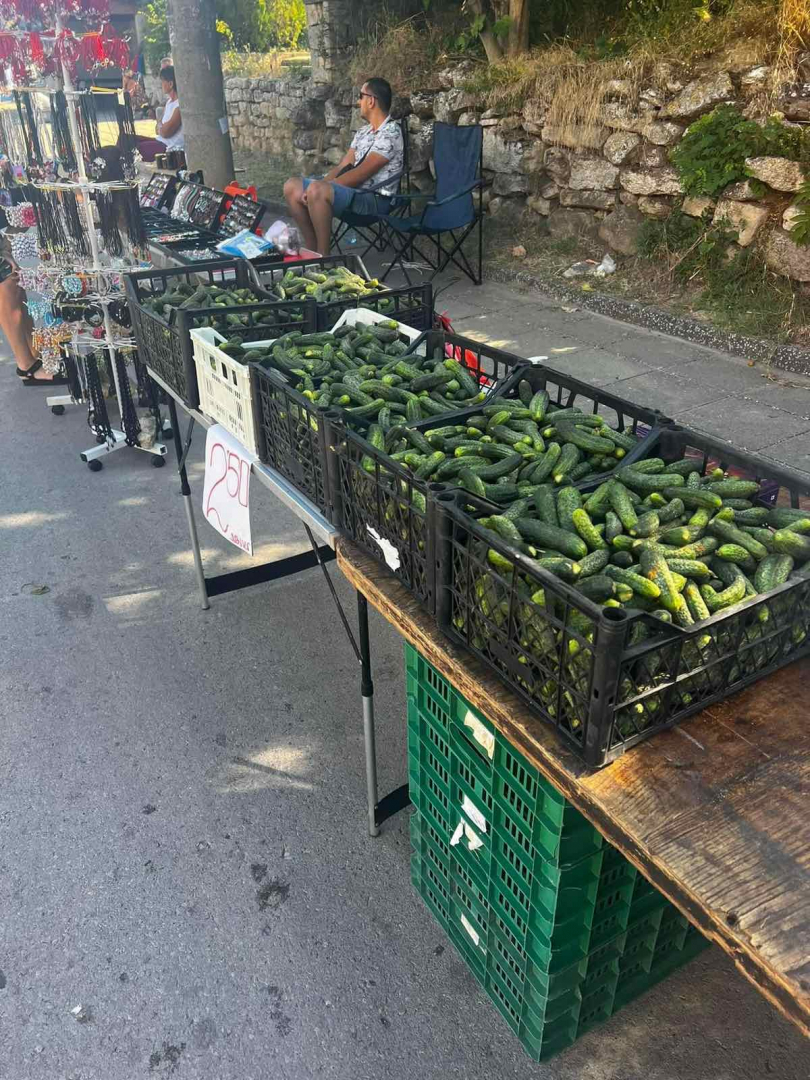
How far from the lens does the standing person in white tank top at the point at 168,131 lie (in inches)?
456

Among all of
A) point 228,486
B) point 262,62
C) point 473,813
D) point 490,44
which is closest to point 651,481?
point 473,813

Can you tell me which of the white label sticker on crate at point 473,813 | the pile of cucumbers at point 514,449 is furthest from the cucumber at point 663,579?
the white label sticker on crate at point 473,813

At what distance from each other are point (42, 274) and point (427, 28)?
8.46 meters

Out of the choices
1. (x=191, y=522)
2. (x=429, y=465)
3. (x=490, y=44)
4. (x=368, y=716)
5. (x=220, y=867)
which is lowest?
(x=220, y=867)

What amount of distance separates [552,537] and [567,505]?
17 cm

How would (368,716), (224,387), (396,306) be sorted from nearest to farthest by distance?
(368,716) < (224,387) < (396,306)

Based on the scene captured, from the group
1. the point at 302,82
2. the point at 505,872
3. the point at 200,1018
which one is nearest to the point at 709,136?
the point at 505,872

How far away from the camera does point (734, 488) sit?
2164 millimetres

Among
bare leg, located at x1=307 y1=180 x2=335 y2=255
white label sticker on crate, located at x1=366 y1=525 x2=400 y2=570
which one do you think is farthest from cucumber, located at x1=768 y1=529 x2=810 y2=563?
bare leg, located at x1=307 y1=180 x2=335 y2=255

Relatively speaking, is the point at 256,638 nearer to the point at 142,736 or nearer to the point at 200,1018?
the point at 142,736

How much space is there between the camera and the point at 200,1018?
97.6 inches

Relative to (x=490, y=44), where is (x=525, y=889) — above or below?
below

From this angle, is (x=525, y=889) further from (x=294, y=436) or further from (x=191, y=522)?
(x=191, y=522)

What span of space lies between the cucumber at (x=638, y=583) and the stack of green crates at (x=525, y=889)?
0.49 m
